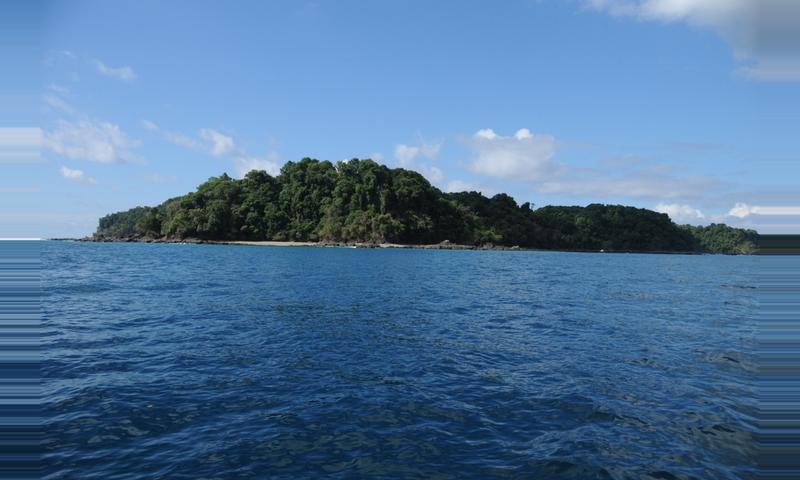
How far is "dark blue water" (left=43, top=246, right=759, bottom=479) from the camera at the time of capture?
30.2ft

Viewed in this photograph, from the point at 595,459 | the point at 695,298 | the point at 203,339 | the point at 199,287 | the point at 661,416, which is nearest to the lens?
the point at 595,459

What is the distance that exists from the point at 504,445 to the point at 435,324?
1390 cm

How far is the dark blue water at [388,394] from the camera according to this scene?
30.2 feet

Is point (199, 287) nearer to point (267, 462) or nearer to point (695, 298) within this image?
point (267, 462)

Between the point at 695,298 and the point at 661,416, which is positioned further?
the point at 695,298

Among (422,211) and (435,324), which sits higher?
(422,211)

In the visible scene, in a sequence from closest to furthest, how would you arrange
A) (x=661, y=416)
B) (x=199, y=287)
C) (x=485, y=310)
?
1. (x=661, y=416)
2. (x=485, y=310)
3. (x=199, y=287)

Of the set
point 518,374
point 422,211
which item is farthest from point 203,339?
point 422,211

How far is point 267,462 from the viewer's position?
8922mm

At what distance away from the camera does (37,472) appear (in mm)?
8391

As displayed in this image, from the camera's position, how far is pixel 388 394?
1304 centimetres

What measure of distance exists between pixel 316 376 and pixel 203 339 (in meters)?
8.07

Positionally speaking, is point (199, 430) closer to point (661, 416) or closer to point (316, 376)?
point (316, 376)

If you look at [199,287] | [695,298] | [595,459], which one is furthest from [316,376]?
[695,298]
